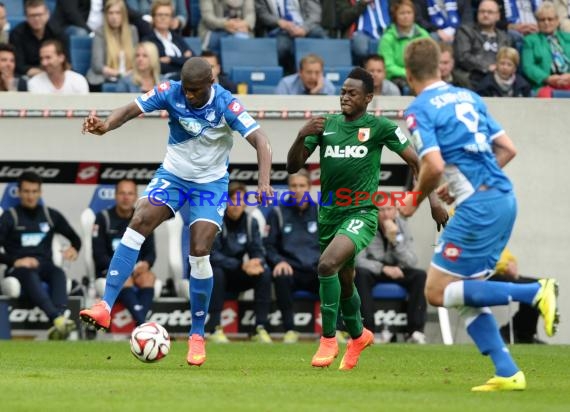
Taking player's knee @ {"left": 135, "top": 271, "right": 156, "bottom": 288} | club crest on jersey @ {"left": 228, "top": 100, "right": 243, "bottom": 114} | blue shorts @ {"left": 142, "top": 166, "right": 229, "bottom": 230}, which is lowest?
player's knee @ {"left": 135, "top": 271, "right": 156, "bottom": 288}

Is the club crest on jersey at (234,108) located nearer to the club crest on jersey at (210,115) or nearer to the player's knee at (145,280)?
the club crest on jersey at (210,115)

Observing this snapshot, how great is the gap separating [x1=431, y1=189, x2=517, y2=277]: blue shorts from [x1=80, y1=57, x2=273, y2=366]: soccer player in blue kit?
2438 millimetres

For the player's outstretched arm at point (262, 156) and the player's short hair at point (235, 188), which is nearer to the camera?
the player's outstretched arm at point (262, 156)

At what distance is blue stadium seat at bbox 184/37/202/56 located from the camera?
17.8 m

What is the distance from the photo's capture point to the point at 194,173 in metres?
11.1

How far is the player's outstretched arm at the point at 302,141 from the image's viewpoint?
1090 cm

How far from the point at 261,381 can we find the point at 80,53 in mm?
8847

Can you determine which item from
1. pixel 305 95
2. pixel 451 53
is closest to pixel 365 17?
pixel 451 53

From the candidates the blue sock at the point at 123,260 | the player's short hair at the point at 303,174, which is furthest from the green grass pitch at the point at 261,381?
the player's short hair at the point at 303,174

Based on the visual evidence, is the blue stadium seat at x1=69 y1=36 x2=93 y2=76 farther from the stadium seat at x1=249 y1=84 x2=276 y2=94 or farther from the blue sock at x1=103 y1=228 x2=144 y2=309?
the blue sock at x1=103 y1=228 x2=144 y2=309

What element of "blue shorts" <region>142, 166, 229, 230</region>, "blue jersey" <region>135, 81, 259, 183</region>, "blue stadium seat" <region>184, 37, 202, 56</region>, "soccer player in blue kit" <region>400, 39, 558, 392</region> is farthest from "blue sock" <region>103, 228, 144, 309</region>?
"blue stadium seat" <region>184, 37, 202, 56</region>

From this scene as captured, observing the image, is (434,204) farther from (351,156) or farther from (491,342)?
(491,342)

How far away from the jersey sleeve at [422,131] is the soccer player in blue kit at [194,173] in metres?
2.39

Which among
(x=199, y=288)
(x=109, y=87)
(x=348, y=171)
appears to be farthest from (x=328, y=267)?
(x=109, y=87)
